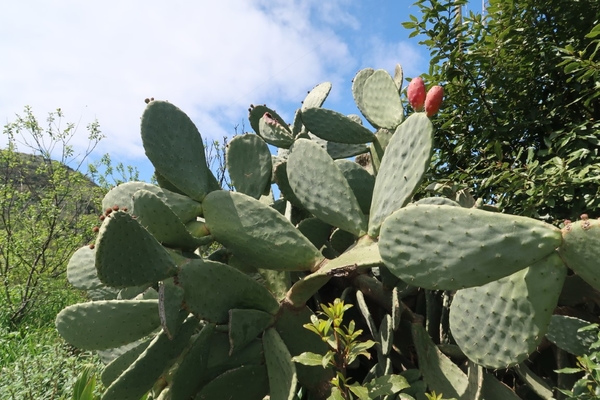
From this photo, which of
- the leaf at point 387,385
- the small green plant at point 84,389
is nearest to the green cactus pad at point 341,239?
the leaf at point 387,385

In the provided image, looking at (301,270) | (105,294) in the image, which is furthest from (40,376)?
(301,270)

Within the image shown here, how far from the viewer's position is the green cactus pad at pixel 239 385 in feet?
4.47

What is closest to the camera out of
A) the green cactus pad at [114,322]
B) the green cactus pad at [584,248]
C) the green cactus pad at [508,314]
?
the green cactus pad at [584,248]

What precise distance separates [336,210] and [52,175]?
260 inches

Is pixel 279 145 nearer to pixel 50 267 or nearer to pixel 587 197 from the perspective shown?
pixel 587 197

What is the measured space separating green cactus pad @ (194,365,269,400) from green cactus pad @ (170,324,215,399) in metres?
0.04

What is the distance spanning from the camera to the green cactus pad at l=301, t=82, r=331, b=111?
236 cm

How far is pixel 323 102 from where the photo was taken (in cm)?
234

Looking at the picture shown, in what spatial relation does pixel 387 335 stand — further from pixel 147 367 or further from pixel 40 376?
pixel 40 376

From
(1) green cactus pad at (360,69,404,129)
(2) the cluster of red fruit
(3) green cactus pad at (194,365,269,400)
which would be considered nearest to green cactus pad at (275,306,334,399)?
(3) green cactus pad at (194,365,269,400)

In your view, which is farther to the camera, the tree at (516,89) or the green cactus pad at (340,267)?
the tree at (516,89)

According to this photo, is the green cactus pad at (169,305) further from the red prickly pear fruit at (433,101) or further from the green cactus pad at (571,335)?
the green cactus pad at (571,335)

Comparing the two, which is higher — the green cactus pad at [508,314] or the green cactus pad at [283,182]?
the green cactus pad at [283,182]

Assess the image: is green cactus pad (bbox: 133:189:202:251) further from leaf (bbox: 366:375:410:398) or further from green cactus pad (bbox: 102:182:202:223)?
leaf (bbox: 366:375:410:398)
